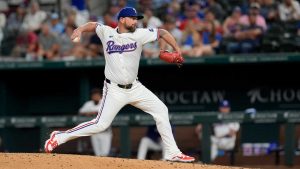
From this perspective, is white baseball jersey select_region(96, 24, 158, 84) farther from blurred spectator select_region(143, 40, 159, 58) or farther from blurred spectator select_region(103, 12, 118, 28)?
blurred spectator select_region(103, 12, 118, 28)

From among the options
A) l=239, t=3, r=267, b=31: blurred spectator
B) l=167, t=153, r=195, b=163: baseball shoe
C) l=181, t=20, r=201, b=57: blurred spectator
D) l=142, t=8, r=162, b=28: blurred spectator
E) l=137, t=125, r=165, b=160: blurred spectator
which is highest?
l=239, t=3, r=267, b=31: blurred spectator

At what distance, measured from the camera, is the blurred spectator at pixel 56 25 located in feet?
52.4

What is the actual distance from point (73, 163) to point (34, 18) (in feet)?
23.7

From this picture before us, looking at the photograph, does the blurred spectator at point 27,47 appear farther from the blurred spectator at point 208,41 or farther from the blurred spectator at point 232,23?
the blurred spectator at point 232,23

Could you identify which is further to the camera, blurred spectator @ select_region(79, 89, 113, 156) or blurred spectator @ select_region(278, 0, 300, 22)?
blurred spectator @ select_region(278, 0, 300, 22)

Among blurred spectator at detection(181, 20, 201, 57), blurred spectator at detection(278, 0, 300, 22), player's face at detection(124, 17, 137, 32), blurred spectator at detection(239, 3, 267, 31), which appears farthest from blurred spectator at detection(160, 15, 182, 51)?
player's face at detection(124, 17, 137, 32)

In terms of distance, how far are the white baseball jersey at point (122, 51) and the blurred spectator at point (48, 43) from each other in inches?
227

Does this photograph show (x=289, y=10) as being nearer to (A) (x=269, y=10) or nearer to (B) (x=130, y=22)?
(A) (x=269, y=10)

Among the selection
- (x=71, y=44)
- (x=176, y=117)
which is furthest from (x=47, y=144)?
(x=71, y=44)

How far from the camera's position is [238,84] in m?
15.8

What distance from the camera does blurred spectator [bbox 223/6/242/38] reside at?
49.0 feet

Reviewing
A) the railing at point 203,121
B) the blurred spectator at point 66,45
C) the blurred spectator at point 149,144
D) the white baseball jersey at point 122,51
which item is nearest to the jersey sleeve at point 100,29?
the white baseball jersey at point 122,51

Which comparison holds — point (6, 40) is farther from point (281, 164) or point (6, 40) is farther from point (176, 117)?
point (281, 164)

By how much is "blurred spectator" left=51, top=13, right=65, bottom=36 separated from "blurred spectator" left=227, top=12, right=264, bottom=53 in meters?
3.05
